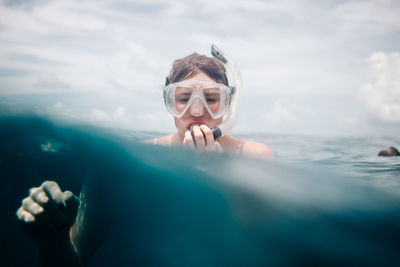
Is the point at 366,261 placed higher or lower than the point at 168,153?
lower

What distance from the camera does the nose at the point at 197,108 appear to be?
10.3 ft

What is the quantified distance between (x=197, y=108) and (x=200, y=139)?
27.1 inches

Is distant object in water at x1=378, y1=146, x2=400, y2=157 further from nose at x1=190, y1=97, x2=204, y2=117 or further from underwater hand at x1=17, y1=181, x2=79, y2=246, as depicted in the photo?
underwater hand at x1=17, y1=181, x2=79, y2=246

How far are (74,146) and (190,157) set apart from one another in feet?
5.44

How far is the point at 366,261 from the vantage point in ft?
8.11

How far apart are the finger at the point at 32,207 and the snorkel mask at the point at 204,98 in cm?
195

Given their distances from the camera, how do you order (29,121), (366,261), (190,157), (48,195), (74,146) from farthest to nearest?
(74,146) < (29,121) < (190,157) < (366,261) < (48,195)

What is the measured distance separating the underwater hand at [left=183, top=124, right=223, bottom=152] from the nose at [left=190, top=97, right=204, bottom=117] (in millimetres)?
500

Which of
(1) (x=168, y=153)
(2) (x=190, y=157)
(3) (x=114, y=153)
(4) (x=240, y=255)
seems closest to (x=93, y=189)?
(3) (x=114, y=153)

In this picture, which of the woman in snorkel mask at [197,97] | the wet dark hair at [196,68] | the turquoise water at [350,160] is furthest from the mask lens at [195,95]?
the turquoise water at [350,160]

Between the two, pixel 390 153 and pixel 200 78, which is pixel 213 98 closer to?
pixel 200 78

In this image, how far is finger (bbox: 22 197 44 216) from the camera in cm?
165

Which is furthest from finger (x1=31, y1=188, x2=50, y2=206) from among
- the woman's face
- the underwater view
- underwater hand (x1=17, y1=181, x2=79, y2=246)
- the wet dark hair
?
the wet dark hair

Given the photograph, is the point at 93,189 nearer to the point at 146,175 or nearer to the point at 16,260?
the point at 146,175
